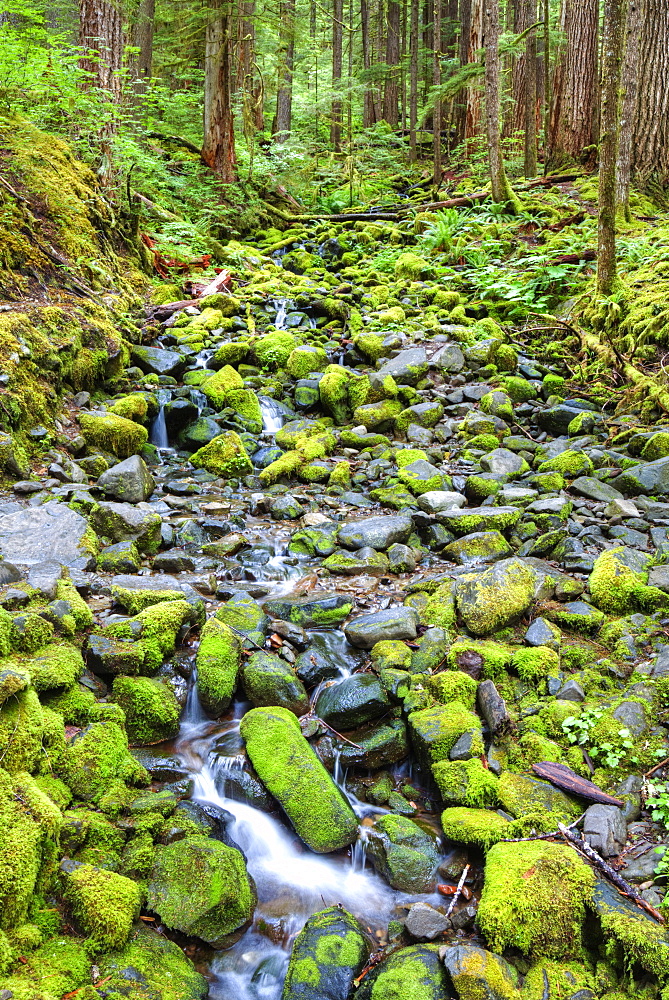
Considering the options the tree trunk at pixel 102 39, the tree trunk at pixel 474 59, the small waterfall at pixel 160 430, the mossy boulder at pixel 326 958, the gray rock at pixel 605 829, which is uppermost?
the tree trunk at pixel 474 59

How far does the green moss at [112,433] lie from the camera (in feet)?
24.5

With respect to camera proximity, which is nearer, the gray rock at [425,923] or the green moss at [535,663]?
the gray rock at [425,923]

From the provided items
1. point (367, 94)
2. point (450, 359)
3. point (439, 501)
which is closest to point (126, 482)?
point (439, 501)

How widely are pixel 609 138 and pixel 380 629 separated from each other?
292 inches

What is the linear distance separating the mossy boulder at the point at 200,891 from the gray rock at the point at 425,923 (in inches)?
33.9

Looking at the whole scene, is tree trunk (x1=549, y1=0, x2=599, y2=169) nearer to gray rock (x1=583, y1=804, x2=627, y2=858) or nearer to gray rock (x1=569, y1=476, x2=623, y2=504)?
gray rock (x1=569, y1=476, x2=623, y2=504)

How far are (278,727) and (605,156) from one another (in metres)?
8.45

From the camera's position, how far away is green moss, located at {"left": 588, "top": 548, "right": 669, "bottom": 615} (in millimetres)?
4965

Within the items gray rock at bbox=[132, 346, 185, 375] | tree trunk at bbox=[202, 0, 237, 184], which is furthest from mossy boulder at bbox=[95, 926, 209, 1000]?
tree trunk at bbox=[202, 0, 237, 184]

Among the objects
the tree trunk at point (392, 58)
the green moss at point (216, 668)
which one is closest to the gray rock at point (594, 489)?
the green moss at point (216, 668)

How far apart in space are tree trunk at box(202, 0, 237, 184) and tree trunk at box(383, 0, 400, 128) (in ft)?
45.1

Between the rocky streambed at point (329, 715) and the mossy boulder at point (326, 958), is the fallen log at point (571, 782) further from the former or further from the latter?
the mossy boulder at point (326, 958)

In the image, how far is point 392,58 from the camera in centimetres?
2691

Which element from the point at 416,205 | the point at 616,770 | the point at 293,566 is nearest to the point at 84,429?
the point at 293,566
